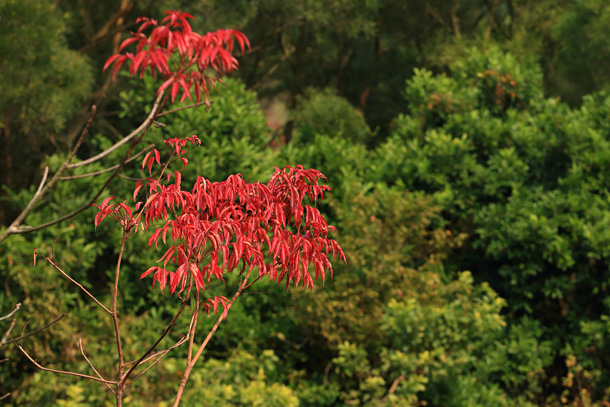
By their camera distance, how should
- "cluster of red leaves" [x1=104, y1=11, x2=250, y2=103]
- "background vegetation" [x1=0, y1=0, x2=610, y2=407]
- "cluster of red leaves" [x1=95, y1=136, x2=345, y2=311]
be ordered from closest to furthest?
"cluster of red leaves" [x1=104, y1=11, x2=250, y2=103]
"cluster of red leaves" [x1=95, y1=136, x2=345, y2=311]
"background vegetation" [x1=0, y1=0, x2=610, y2=407]

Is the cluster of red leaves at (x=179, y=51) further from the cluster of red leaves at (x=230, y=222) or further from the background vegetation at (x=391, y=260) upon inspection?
the background vegetation at (x=391, y=260)

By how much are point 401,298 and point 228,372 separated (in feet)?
7.47

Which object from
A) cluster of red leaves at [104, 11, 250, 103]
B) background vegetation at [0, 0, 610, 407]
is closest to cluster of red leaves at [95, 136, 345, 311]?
cluster of red leaves at [104, 11, 250, 103]

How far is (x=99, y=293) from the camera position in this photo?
9188mm

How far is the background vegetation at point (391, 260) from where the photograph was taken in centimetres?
786

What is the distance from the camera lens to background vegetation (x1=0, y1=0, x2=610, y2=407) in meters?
7.86

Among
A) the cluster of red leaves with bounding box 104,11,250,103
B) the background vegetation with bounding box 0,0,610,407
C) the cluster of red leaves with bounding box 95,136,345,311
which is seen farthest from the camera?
the background vegetation with bounding box 0,0,610,407

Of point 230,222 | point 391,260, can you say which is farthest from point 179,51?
point 391,260

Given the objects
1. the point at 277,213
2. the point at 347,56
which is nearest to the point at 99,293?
the point at 277,213

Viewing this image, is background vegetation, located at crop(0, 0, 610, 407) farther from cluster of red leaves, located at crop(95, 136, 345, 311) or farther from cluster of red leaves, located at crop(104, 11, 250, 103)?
cluster of red leaves, located at crop(104, 11, 250, 103)

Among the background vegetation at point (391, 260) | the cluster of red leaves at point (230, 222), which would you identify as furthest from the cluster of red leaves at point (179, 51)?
the background vegetation at point (391, 260)

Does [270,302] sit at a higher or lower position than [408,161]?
lower

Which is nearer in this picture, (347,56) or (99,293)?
(99,293)

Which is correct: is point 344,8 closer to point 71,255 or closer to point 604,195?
point 604,195
